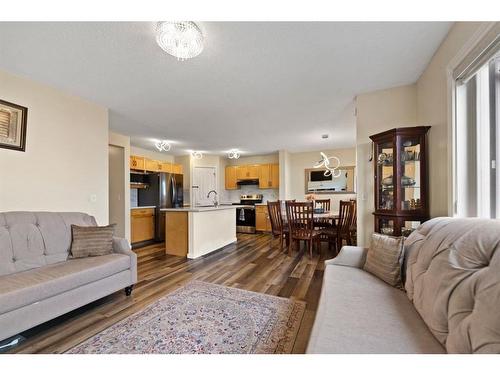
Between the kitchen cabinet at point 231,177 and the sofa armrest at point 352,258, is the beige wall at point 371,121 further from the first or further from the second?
the kitchen cabinet at point 231,177

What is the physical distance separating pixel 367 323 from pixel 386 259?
759 millimetres

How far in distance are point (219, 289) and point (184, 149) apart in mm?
4360

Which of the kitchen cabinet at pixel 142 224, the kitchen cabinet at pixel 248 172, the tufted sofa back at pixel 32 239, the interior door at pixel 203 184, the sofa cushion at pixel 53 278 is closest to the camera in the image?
the sofa cushion at pixel 53 278

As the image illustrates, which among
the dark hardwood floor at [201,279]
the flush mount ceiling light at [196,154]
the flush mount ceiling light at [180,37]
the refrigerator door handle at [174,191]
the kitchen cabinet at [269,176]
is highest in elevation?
the flush mount ceiling light at [180,37]

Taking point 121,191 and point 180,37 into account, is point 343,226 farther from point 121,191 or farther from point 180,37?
point 121,191

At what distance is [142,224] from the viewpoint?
480 cm

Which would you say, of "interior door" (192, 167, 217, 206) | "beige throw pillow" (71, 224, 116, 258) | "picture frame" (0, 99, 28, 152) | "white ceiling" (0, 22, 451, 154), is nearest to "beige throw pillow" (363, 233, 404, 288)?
"white ceiling" (0, 22, 451, 154)

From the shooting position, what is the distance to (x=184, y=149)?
19.4 feet

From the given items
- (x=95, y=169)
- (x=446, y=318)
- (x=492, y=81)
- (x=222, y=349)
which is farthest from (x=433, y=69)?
(x=95, y=169)

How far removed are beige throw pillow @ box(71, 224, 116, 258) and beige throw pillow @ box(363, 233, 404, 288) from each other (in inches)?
103

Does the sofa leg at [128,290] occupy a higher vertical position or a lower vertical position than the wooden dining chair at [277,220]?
lower

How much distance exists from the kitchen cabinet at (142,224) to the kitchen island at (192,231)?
102cm

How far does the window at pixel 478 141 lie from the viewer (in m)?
1.53

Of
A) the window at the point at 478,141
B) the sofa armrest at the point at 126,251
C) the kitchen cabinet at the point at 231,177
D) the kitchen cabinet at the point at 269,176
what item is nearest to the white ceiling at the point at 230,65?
the window at the point at 478,141
